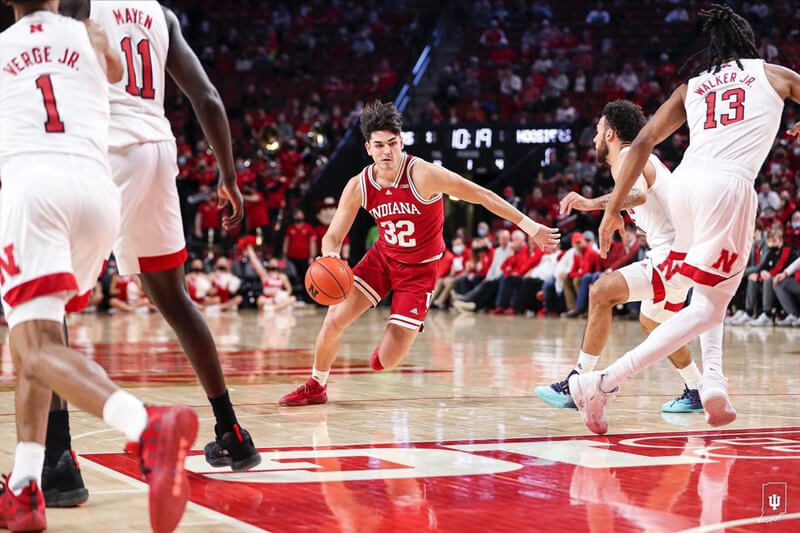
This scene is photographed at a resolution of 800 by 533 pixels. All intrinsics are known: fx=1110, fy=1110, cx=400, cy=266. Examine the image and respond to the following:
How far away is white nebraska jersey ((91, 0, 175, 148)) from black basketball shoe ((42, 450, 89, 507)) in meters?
1.14

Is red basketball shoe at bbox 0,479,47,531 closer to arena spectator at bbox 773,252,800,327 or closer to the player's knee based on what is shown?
the player's knee

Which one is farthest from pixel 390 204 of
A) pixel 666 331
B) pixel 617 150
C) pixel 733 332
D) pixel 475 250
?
pixel 475 250

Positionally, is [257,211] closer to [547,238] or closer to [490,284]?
[490,284]

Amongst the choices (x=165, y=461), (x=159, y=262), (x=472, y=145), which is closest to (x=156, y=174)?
(x=159, y=262)

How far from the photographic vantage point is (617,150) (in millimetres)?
6223

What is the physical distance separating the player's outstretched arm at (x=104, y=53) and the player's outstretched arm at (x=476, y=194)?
2700 mm

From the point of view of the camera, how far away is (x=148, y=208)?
159 inches

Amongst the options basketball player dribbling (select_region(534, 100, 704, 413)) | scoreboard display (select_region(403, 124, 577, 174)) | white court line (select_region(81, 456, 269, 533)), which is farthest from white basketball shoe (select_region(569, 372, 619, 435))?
scoreboard display (select_region(403, 124, 577, 174))

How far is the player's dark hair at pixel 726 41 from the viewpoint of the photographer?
5.11m

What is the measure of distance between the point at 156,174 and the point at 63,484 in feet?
3.71

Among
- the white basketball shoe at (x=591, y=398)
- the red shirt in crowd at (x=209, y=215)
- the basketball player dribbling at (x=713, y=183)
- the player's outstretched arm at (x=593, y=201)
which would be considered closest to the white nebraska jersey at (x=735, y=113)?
the basketball player dribbling at (x=713, y=183)

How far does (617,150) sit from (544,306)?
11745 millimetres

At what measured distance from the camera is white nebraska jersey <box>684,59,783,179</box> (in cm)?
496

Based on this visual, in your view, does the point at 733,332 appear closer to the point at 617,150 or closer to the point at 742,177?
the point at 617,150
